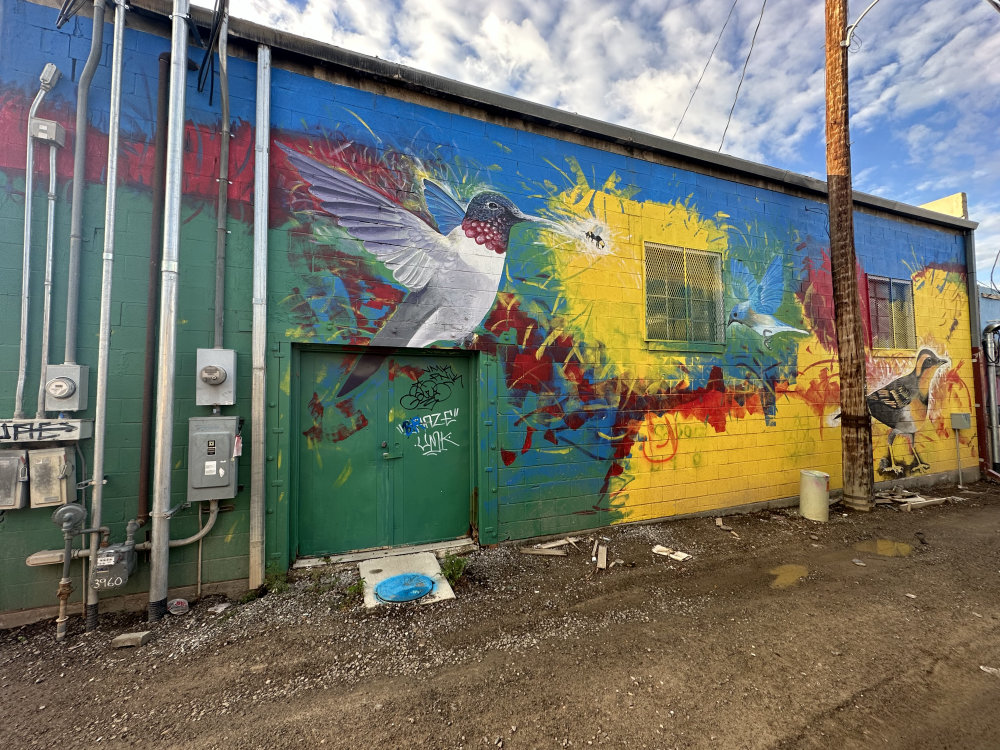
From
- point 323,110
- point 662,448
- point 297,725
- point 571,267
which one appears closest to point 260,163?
point 323,110

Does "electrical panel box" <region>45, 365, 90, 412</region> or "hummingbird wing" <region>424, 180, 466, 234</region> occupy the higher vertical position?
"hummingbird wing" <region>424, 180, 466, 234</region>

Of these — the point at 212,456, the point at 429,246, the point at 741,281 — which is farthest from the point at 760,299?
the point at 212,456

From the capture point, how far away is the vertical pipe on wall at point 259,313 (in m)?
3.50

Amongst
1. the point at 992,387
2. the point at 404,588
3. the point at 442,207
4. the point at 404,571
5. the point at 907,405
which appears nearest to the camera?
the point at 404,588

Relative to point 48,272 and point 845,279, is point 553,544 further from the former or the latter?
point 845,279

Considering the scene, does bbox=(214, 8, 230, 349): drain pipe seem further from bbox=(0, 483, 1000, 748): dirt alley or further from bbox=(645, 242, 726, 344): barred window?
bbox=(645, 242, 726, 344): barred window

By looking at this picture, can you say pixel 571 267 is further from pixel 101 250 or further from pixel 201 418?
pixel 101 250

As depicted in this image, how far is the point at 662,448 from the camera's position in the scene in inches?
203

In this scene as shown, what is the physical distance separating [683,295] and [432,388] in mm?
3548

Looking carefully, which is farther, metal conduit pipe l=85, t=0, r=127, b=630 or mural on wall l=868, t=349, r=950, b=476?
mural on wall l=868, t=349, r=950, b=476

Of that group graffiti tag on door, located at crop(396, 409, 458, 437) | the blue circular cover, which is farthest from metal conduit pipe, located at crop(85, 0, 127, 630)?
graffiti tag on door, located at crop(396, 409, 458, 437)

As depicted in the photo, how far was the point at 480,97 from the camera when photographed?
4340 millimetres

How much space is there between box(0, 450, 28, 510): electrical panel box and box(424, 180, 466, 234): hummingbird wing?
3.76 metres

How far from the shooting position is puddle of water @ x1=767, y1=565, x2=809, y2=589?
3705mm
